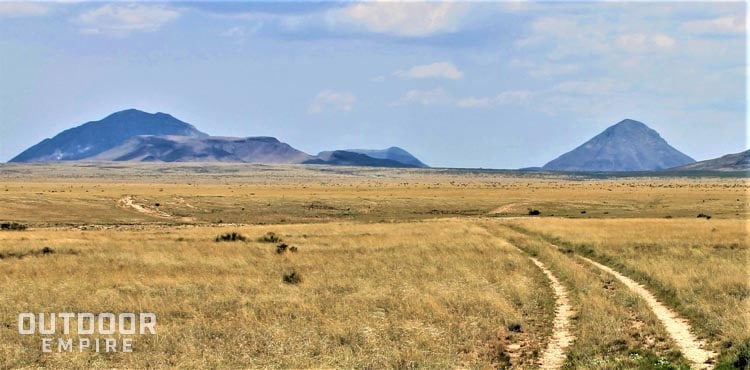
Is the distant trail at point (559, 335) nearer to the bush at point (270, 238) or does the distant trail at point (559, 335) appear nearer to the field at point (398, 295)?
the field at point (398, 295)

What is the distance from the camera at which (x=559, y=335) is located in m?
19.1

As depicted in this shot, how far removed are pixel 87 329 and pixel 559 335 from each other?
495 inches

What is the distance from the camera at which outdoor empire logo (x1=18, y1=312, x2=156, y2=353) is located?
18.4 metres

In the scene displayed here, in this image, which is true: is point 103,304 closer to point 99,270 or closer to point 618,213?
point 99,270

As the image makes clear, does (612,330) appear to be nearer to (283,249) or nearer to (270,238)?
(283,249)

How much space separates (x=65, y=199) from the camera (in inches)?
3196

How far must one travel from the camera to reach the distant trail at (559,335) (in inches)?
663

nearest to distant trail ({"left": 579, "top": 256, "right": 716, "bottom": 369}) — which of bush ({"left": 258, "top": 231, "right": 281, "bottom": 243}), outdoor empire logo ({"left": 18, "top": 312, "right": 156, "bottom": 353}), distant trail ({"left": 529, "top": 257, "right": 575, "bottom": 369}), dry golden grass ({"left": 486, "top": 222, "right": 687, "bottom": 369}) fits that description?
dry golden grass ({"left": 486, "top": 222, "right": 687, "bottom": 369})

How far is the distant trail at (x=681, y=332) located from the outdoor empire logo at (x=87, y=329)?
43.5 feet

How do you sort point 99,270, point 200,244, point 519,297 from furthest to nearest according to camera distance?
point 200,244 → point 99,270 → point 519,297

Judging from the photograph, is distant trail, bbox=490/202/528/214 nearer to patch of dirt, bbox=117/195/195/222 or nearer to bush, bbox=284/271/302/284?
patch of dirt, bbox=117/195/195/222

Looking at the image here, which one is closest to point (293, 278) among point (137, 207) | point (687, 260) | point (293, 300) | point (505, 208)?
point (293, 300)

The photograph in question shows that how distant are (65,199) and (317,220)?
30.3 meters

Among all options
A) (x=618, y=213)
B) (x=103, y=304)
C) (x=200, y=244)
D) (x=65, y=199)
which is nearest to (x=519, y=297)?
(x=103, y=304)
